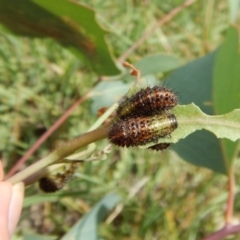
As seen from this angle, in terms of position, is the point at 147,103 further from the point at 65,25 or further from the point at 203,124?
the point at 65,25

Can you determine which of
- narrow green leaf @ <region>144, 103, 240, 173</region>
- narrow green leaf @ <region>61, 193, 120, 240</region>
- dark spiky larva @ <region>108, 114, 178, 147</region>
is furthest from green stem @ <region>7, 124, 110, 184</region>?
narrow green leaf @ <region>61, 193, 120, 240</region>

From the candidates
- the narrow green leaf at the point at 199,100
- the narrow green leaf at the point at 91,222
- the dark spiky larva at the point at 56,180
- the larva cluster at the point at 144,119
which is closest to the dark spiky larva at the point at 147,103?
the larva cluster at the point at 144,119

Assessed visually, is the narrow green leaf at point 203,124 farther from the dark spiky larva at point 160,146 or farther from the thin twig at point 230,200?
the thin twig at point 230,200

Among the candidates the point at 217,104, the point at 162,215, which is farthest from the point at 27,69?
the point at 217,104

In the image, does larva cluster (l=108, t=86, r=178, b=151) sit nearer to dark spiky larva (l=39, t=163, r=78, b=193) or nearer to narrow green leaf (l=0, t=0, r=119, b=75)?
dark spiky larva (l=39, t=163, r=78, b=193)

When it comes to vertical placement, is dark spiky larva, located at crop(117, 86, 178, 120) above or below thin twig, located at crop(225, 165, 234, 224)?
below

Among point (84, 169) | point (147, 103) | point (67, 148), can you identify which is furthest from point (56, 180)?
point (84, 169)
